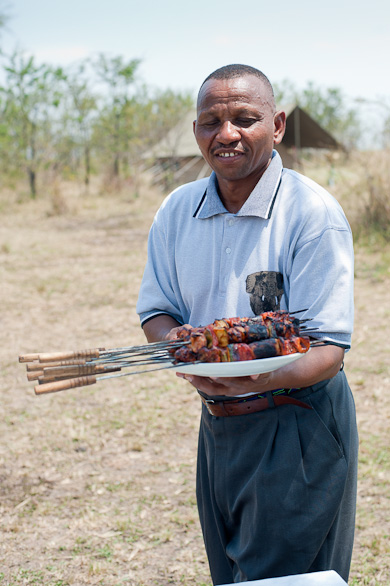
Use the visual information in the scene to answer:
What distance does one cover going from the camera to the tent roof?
70.8 feet

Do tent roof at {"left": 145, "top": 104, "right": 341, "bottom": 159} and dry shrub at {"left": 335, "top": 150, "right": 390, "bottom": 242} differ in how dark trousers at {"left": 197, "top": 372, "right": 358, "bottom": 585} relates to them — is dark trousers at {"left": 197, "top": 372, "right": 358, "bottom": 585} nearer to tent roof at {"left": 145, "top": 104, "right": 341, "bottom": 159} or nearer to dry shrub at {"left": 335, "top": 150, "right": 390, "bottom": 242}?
dry shrub at {"left": 335, "top": 150, "right": 390, "bottom": 242}

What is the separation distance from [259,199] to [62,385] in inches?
31.7

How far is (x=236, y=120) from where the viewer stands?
→ 164cm

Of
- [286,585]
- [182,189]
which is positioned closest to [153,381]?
[182,189]

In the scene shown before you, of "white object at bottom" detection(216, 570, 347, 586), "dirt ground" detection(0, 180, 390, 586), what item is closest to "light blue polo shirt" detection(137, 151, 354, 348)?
"white object at bottom" detection(216, 570, 347, 586)

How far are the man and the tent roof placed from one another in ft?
66.0

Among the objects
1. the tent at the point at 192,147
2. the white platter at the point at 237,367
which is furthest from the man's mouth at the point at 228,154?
the tent at the point at 192,147

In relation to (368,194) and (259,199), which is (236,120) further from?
(368,194)

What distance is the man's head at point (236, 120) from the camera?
162 centimetres

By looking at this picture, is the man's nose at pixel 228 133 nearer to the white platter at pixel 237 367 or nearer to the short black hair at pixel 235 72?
the short black hair at pixel 235 72

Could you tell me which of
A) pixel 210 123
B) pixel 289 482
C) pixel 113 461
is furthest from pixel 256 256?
pixel 113 461

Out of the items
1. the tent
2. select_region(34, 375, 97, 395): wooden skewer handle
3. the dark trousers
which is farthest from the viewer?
the tent

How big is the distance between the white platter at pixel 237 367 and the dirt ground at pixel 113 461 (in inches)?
81.3

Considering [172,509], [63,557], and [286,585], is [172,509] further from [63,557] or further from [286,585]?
[286,585]
